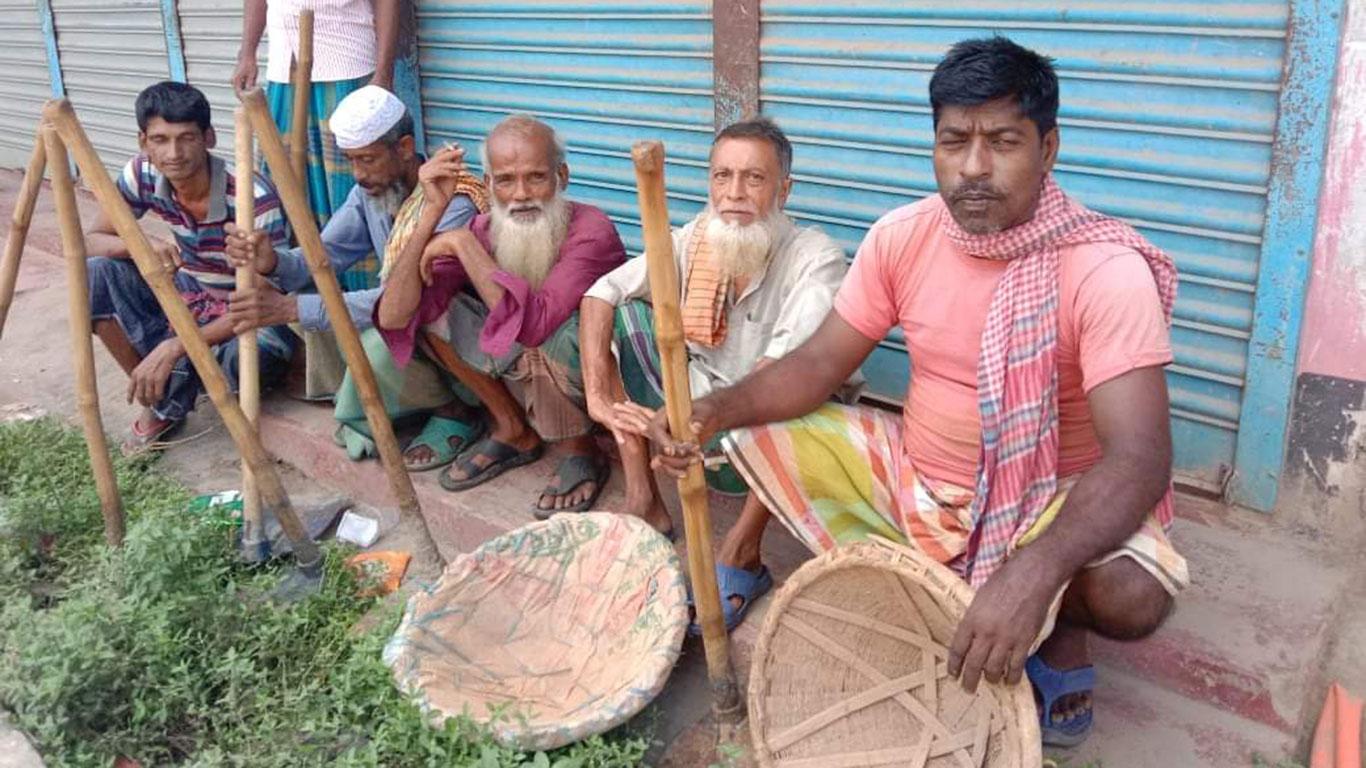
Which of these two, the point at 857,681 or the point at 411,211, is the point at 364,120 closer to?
the point at 411,211

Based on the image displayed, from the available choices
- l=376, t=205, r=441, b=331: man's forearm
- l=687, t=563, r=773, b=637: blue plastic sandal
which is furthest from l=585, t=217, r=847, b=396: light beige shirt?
l=376, t=205, r=441, b=331: man's forearm

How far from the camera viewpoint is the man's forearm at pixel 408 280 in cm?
347

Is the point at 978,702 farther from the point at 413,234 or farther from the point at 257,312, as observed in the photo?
the point at 257,312

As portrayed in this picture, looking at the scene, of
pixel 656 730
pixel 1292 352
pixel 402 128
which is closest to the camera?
pixel 656 730

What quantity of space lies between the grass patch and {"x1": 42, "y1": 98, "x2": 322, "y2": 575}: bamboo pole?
0.18 meters

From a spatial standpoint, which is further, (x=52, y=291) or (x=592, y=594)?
(x=52, y=291)

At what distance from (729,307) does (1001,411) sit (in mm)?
1012

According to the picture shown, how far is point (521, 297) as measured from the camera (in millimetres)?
3301

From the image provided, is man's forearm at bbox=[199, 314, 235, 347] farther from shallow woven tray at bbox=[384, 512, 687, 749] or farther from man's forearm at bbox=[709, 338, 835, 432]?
man's forearm at bbox=[709, 338, 835, 432]

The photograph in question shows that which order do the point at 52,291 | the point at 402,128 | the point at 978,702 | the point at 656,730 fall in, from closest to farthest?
the point at 978,702, the point at 656,730, the point at 402,128, the point at 52,291

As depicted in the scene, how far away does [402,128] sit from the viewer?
3.87m

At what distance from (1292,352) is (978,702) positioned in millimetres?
1379

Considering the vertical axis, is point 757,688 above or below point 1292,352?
below

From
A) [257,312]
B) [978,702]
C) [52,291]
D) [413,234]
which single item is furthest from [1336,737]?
[52,291]
